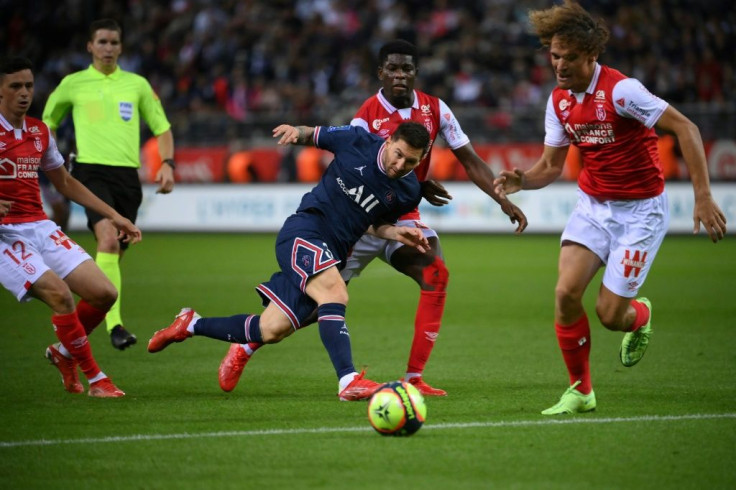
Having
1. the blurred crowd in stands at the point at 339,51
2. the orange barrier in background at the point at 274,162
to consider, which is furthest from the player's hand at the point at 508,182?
the blurred crowd in stands at the point at 339,51

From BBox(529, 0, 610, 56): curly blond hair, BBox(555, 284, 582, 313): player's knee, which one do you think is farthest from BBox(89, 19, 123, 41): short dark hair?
BBox(555, 284, 582, 313): player's knee

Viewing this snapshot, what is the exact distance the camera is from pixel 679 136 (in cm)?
641

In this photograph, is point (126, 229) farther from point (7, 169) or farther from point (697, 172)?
point (697, 172)

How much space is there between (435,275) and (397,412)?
2.01 m

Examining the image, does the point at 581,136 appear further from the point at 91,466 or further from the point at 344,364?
the point at 91,466

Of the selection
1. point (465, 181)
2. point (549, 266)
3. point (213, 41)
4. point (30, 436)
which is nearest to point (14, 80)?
point (30, 436)

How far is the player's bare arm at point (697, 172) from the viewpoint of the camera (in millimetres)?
6246

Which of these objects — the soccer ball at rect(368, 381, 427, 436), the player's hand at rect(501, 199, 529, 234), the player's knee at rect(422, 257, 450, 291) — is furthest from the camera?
the player's knee at rect(422, 257, 450, 291)

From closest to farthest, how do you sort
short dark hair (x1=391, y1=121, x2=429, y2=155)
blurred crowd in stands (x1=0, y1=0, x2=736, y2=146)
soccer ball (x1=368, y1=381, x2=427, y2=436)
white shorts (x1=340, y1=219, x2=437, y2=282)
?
soccer ball (x1=368, y1=381, x2=427, y2=436)
short dark hair (x1=391, y1=121, x2=429, y2=155)
white shorts (x1=340, y1=219, x2=437, y2=282)
blurred crowd in stands (x1=0, y1=0, x2=736, y2=146)

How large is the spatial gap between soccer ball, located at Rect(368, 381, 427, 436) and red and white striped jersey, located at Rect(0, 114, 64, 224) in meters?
2.81

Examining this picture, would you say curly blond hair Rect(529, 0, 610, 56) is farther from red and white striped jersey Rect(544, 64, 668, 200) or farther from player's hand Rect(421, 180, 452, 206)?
player's hand Rect(421, 180, 452, 206)

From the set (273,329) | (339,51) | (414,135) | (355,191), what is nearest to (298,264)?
(273,329)

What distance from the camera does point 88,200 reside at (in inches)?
300

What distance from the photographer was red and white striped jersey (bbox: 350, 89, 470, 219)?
25.6 feet
